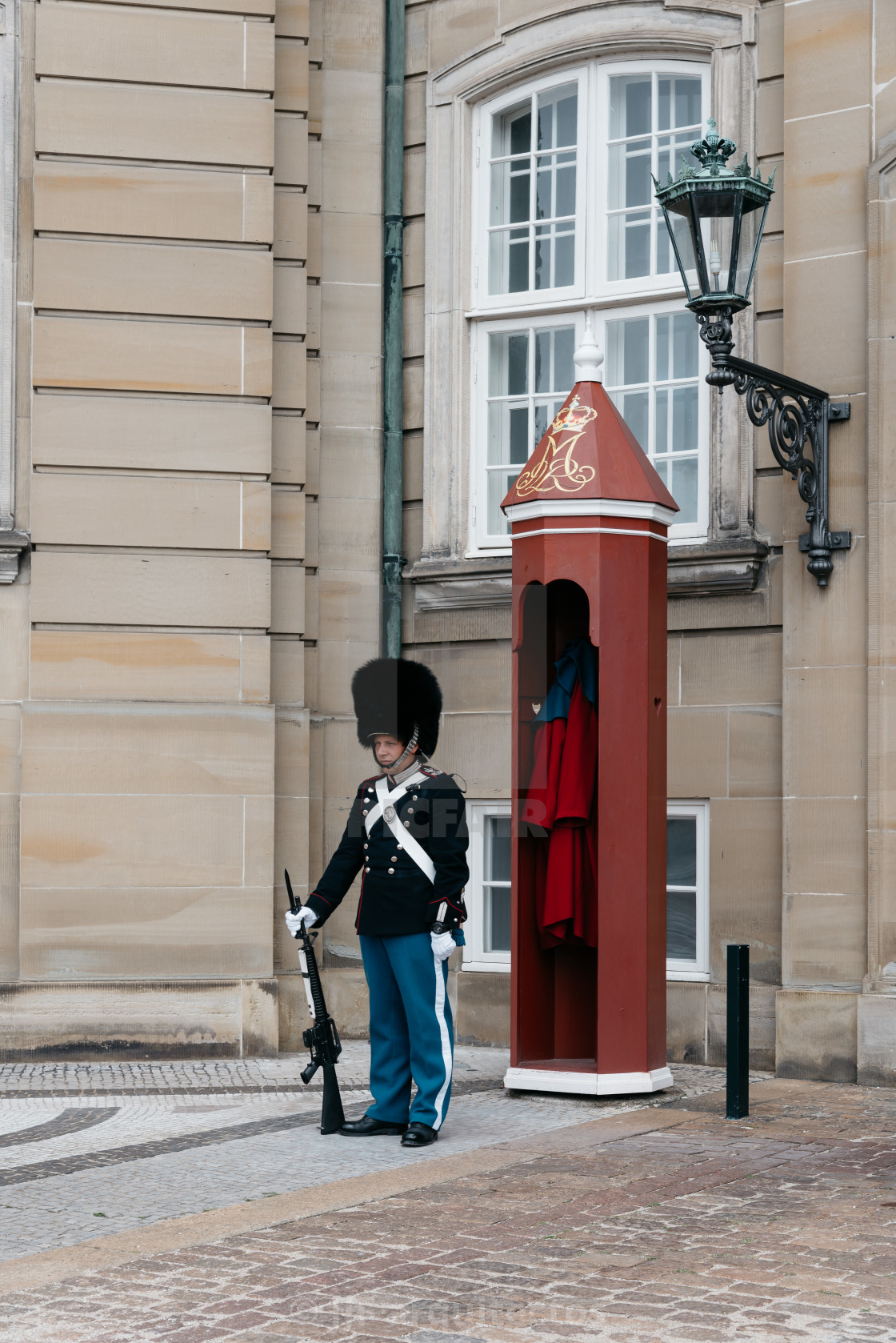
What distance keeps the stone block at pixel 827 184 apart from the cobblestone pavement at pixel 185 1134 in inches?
157

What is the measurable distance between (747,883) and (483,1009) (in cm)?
161

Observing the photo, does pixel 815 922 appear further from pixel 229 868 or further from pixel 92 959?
pixel 92 959

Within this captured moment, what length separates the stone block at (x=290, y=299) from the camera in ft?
29.5

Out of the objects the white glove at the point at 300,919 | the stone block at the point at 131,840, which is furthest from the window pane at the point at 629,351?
the white glove at the point at 300,919

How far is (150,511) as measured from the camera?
859 centimetres

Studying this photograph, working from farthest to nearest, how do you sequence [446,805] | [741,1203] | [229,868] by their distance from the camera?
[229,868] → [446,805] → [741,1203]

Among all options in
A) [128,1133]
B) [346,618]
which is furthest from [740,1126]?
[346,618]

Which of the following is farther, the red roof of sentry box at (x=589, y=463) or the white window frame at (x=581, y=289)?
the white window frame at (x=581, y=289)

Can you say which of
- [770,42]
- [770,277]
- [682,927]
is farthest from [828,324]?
[682,927]

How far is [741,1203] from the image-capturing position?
5246 millimetres

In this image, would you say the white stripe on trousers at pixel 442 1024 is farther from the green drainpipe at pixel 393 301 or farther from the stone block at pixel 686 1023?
the green drainpipe at pixel 393 301

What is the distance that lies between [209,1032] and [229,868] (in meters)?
0.81

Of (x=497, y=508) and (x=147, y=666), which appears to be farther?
(x=497, y=508)

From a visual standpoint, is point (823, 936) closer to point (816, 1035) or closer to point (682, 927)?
point (816, 1035)
